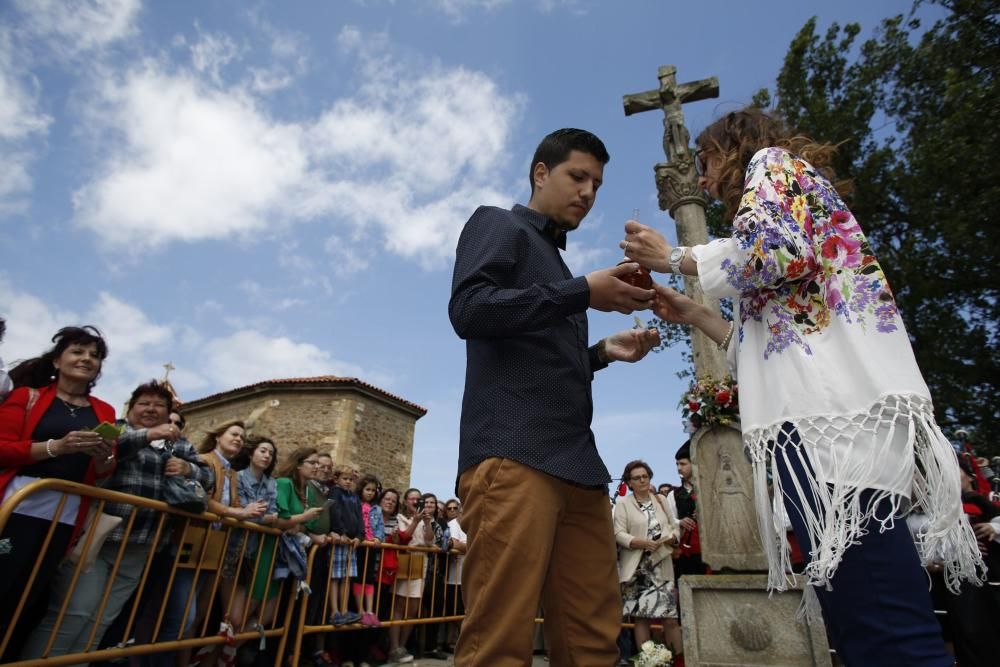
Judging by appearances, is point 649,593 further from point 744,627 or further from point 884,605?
point 884,605

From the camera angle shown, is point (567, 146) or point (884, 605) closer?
point (884, 605)

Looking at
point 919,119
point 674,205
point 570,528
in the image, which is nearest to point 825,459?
point 570,528

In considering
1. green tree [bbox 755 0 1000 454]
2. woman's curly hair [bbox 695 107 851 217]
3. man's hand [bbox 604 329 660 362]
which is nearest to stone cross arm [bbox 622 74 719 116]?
green tree [bbox 755 0 1000 454]

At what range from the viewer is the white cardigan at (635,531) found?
613 centimetres

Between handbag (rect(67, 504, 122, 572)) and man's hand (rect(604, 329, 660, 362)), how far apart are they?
3.12 metres

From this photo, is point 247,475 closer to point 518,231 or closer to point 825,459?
point 518,231

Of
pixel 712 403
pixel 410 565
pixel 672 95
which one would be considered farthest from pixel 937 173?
pixel 410 565

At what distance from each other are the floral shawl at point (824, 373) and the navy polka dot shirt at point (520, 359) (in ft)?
1.53

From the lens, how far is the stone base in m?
4.69

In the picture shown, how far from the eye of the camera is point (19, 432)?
3.26 m

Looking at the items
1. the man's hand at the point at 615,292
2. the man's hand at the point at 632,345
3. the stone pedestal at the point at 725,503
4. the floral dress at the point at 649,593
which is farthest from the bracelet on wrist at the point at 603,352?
the floral dress at the point at 649,593

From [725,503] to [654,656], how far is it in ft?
5.03

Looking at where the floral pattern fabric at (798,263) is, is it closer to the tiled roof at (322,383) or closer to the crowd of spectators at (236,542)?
the crowd of spectators at (236,542)

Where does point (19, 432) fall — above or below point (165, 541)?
above
